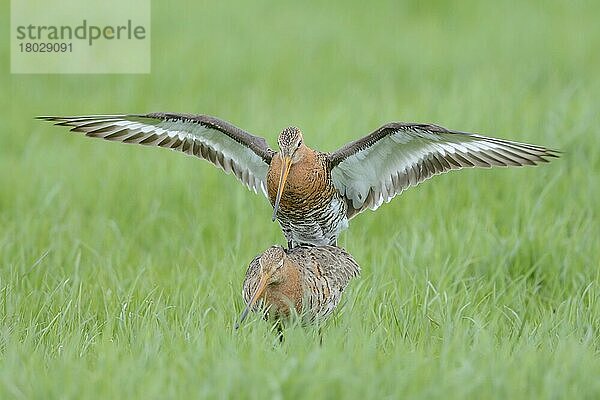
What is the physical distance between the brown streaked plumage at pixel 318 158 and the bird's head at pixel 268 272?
0.50 meters

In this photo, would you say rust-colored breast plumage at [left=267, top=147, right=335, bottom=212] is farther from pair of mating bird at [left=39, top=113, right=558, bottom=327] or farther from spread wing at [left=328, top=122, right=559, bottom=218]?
spread wing at [left=328, top=122, right=559, bottom=218]

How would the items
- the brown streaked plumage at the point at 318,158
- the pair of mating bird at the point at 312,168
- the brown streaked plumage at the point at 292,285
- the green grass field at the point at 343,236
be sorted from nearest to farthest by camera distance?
the green grass field at the point at 343,236 → the brown streaked plumage at the point at 292,285 → the pair of mating bird at the point at 312,168 → the brown streaked plumage at the point at 318,158

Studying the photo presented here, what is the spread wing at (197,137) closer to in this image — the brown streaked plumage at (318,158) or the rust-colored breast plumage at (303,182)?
the brown streaked plumage at (318,158)

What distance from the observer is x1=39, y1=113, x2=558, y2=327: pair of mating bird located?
224 inches

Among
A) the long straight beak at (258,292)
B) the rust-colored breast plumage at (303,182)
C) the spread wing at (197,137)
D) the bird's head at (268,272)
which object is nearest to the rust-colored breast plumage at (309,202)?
the rust-colored breast plumage at (303,182)

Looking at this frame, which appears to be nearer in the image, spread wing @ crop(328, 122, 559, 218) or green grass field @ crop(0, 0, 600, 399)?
green grass field @ crop(0, 0, 600, 399)

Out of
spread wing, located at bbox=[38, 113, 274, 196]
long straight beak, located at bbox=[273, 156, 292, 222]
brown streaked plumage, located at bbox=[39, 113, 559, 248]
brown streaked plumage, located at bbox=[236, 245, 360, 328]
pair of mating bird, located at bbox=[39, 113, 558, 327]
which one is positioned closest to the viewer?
brown streaked plumage, located at bbox=[236, 245, 360, 328]

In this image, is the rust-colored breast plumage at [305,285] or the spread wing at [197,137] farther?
the spread wing at [197,137]

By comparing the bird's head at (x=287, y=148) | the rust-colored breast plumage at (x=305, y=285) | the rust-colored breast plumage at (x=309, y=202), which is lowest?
the rust-colored breast plumage at (x=305, y=285)

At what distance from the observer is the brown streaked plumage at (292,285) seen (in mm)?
5527

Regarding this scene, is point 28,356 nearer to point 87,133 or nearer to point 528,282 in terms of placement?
point 87,133

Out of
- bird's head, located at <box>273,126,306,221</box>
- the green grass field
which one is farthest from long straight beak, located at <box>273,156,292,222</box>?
the green grass field

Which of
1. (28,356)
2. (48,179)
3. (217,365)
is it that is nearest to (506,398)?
(217,365)

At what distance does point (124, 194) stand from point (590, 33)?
680cm
